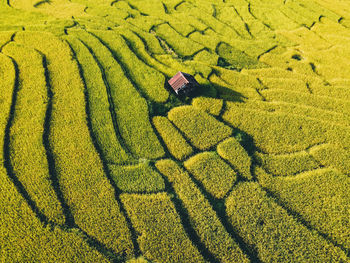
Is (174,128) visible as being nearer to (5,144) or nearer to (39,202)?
(39,202)

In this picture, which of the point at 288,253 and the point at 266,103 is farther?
the point at 266,103

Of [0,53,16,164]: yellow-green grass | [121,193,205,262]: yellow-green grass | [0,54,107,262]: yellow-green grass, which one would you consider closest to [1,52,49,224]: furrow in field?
[0,53,16,164]: yellow-green grass

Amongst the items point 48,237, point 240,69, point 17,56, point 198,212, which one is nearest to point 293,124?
point 240,69

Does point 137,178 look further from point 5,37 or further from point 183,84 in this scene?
point 5,37

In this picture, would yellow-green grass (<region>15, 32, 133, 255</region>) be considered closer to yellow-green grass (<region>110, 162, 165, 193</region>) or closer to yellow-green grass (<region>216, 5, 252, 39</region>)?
yellow-green grass (<region>110, 162, 165, 193</region>)

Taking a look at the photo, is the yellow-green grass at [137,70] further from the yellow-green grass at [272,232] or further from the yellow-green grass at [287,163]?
the yellow-green grass at [272,232]

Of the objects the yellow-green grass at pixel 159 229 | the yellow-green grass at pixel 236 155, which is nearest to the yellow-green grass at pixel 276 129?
the yellow-green grass at pixel 236 155

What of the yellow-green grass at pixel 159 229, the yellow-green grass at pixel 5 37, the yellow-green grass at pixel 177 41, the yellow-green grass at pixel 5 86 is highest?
the yellow-green grass at pixel 5 37
